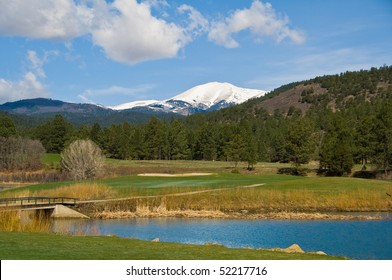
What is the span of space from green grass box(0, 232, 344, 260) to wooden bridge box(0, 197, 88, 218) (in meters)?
24.0

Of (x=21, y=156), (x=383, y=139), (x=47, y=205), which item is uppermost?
(x=383, y=139)

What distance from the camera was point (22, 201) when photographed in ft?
138

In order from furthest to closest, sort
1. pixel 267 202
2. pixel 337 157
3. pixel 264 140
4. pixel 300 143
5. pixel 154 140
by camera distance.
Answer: pixel 264 140
pixel 154 140
pixel 300 143
pixel 337 157
pixel 267 202

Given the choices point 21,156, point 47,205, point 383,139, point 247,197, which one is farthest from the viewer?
point 21,156

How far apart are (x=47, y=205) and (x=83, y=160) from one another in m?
31.9

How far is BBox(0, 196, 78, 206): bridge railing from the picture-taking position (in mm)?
41669

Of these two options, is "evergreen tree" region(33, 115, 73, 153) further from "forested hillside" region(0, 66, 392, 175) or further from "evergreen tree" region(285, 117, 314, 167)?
"evergreen tree" region(285, 117, 314, 167)

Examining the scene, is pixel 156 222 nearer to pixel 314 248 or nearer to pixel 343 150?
pixel 314 248

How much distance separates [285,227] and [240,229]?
3351mm

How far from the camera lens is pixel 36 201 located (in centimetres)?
4397

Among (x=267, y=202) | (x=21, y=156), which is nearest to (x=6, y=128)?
(x=21, y=156)

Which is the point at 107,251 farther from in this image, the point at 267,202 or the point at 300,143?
the point at 300,143

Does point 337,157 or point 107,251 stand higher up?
point 337,157

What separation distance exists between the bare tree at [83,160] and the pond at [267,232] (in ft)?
112
